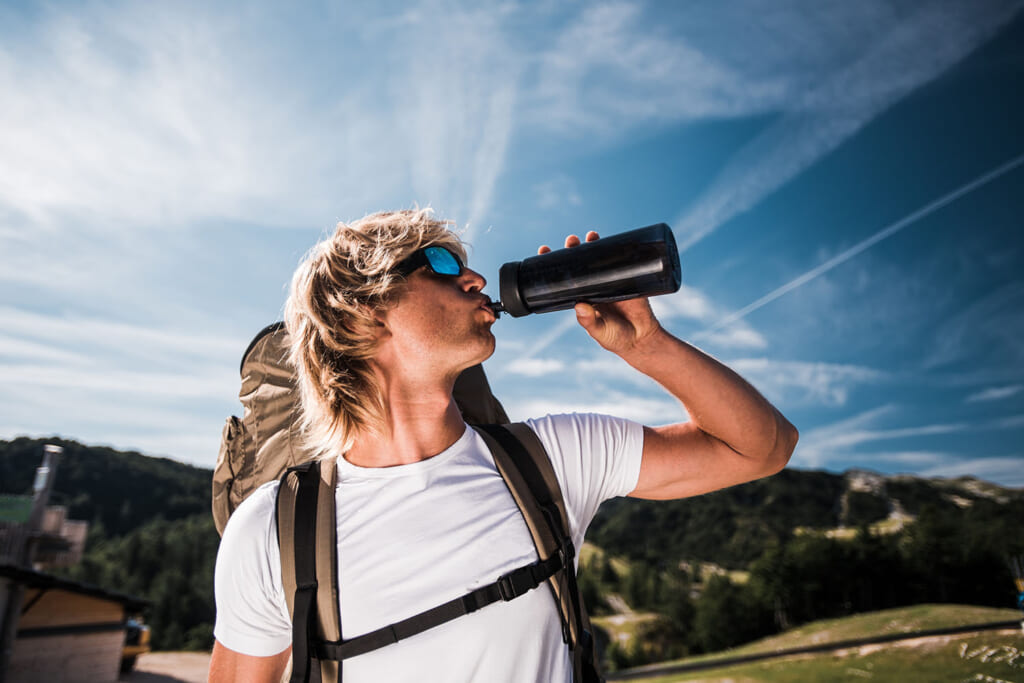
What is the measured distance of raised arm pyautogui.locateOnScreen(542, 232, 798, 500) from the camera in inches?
77.0

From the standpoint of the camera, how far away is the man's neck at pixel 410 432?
2.03 metres

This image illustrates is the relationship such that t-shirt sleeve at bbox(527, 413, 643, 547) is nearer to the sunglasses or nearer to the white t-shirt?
the white t-shirt

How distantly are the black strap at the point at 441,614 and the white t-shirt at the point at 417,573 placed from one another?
1.5 inches

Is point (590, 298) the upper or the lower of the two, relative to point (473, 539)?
upper

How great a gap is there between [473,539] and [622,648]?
8173 cm

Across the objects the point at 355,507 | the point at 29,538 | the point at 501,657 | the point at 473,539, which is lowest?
the point at 501,657

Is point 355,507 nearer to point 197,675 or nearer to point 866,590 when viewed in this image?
point 197,675

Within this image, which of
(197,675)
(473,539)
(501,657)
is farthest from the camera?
(197,675)

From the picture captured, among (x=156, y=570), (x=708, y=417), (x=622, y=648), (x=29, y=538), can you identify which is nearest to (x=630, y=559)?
(x=622, y=648)

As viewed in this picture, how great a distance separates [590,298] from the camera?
188cm

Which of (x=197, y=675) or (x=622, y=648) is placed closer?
(x=197, y=675)

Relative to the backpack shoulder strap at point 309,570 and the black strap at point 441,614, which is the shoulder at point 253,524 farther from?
the black strap at point 441,614

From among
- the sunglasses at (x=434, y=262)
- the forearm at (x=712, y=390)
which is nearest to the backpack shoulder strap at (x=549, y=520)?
the forearm at (x=712, y=390)

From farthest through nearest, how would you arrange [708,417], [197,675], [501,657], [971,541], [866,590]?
→ [866,590], [197,675], [971,541], [708,417], [501,657]
